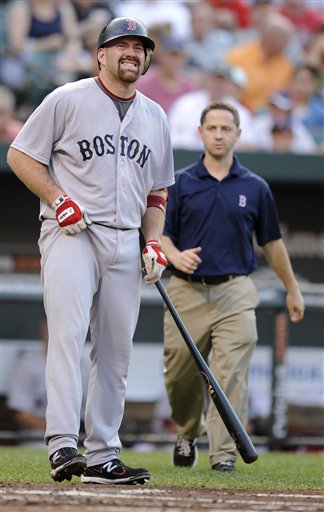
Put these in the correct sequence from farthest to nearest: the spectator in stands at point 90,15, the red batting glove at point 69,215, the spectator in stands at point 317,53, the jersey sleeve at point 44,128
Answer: the spectator in stands at point 317,53 → the spectator in stands at point 90,15 → the jersey sleeve at point 44,128 → the red batting glove at point 69,215

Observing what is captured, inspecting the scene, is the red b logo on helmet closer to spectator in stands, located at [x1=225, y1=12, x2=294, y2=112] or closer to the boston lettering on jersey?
the boston lettering on jersey

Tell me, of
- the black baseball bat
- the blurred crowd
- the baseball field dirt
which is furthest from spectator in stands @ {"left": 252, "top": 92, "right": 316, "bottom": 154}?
the baseball field dirt

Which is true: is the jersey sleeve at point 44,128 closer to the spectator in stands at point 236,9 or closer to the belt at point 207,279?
the belt at point 207,279

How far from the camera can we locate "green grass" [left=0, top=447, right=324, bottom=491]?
5.09 meters

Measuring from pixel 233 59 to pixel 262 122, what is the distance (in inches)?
56.8

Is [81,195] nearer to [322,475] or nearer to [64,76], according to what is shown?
[322,475]

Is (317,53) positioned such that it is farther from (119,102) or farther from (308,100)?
(119,102)

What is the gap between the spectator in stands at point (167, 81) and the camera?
11.1 meters

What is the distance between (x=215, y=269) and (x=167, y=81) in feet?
16.7

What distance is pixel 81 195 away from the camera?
4.96 m

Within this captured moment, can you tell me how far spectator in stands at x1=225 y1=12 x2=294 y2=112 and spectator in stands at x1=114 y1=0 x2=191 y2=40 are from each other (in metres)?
0.75

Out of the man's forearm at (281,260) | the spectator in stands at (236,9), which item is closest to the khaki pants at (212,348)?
the man's forearm at (281,260)

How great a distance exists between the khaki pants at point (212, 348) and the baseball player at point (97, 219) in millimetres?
1418

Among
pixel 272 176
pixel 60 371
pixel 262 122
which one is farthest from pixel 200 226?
pixel 262 122
